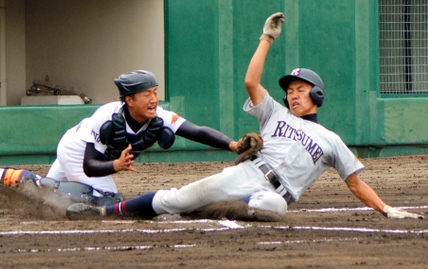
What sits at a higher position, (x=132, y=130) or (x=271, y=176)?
(x=132, y=130)

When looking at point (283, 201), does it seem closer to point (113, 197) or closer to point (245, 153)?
point (245, 153)

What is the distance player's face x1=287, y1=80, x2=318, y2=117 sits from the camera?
689 cm

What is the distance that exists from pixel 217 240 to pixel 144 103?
145 centimetres

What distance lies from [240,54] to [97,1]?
213 cm

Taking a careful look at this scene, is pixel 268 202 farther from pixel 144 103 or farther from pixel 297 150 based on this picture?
pixel 144 103

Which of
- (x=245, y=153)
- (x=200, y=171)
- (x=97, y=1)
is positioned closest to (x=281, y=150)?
(x=245, y=153)

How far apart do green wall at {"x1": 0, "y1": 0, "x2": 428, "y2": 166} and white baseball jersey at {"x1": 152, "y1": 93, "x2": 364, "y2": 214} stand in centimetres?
594

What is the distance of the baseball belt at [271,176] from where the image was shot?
675 cm

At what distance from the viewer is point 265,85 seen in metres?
13.2

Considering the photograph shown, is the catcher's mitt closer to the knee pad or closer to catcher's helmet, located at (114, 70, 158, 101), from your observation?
the knee pad

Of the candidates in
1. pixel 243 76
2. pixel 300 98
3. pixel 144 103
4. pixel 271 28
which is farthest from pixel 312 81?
pixel 243 76

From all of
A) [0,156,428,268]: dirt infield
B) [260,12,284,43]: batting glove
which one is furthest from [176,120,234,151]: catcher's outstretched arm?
[260,12,284,43]: batting glove

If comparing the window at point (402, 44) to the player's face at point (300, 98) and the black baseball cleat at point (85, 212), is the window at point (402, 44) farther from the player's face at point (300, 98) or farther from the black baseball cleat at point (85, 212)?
the black baseball cleat at point (85, 212)

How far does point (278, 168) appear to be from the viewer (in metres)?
6.77
